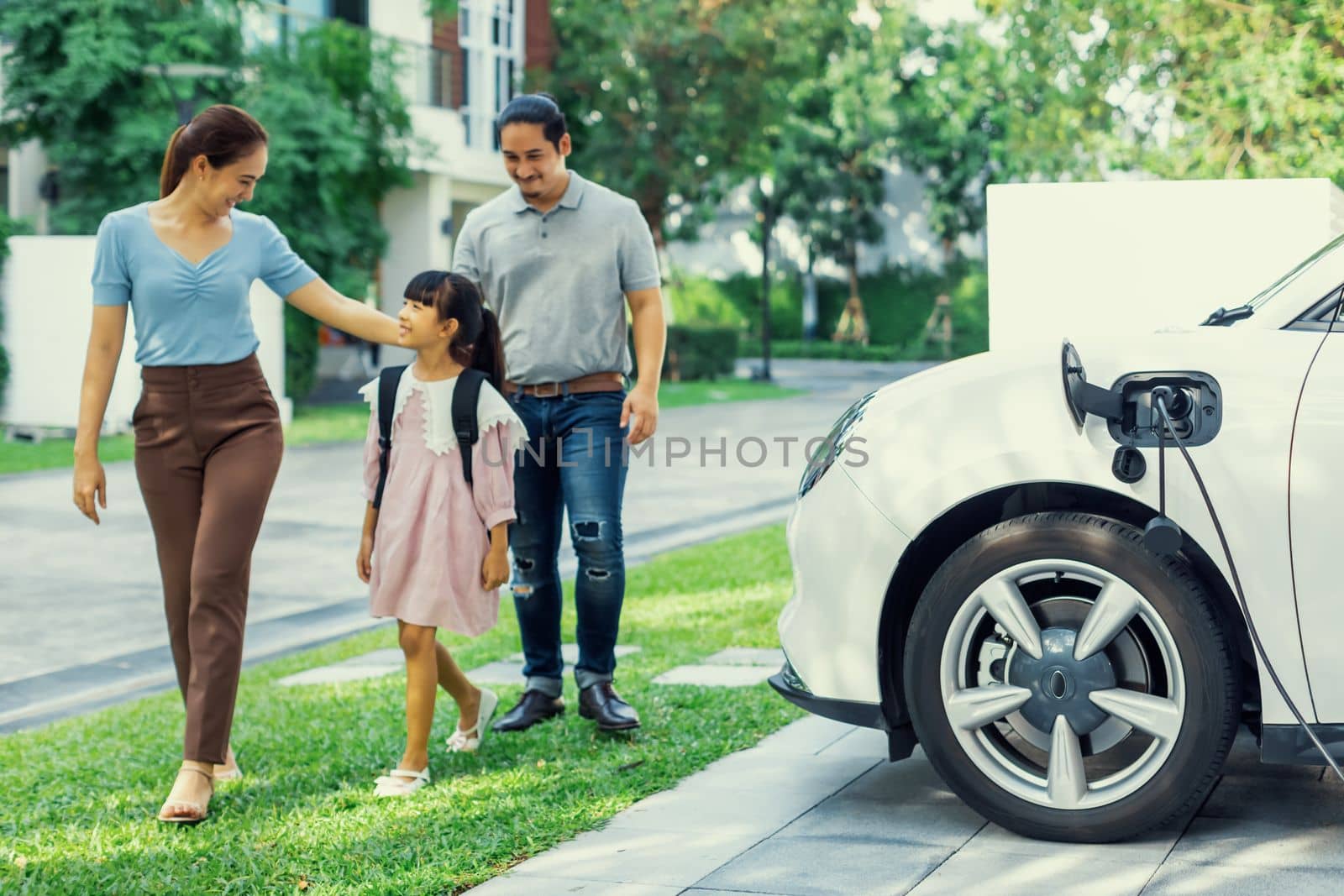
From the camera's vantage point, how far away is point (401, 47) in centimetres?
2522

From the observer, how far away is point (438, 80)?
31328 mm

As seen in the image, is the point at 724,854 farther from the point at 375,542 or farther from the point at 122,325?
the point at 122,325

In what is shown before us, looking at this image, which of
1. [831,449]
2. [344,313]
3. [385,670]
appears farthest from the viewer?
[385,670]

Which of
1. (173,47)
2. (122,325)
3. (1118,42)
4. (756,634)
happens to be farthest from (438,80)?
(122,325)

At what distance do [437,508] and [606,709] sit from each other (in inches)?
36.8

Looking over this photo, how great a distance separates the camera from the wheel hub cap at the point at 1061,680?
13.2 feet

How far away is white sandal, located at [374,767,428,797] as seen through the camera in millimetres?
4688

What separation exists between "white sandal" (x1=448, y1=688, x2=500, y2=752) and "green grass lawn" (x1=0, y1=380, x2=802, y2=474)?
9432 mm

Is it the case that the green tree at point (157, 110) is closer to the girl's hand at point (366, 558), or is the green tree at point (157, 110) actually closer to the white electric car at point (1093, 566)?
the girl's hand at point (366, 558)

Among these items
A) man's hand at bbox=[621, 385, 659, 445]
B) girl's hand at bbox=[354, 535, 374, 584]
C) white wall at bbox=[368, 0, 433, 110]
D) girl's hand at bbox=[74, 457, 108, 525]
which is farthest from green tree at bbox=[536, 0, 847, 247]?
girl's hand at bbox=[74, 457, 108, 525]

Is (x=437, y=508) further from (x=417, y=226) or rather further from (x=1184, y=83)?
(x=417, y=226)

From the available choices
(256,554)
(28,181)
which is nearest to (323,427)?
(28,181)

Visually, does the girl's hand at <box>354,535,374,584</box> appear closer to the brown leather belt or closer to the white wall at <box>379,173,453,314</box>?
the brown leather belt

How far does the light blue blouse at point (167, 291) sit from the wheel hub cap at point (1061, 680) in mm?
2428
